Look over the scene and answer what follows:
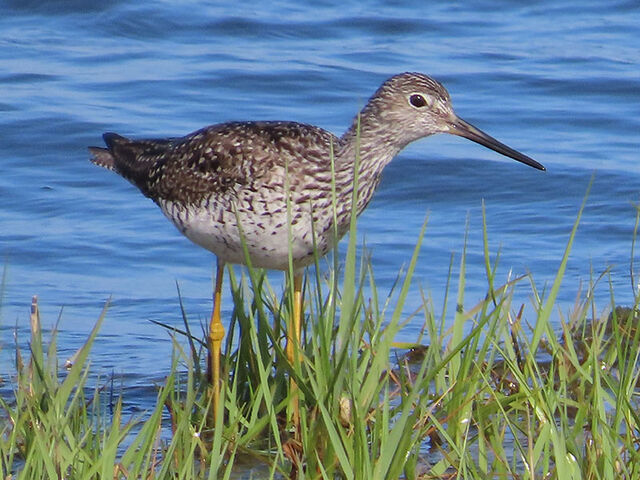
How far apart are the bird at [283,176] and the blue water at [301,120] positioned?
2.93 feet

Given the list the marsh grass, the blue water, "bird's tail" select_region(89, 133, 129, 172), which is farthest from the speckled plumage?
the blue water

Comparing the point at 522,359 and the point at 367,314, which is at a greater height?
the point at 367,314

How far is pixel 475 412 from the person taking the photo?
4406 mm

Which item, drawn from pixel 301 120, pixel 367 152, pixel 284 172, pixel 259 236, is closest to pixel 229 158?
pixel 284 172

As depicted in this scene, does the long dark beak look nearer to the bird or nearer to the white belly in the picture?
the bird

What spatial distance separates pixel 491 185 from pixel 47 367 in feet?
20.8

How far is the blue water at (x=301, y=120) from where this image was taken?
764 cm

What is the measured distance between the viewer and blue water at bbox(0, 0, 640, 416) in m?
7.64

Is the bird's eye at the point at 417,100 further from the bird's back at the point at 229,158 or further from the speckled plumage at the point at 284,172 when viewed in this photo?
the bird's back at the point at 229,158

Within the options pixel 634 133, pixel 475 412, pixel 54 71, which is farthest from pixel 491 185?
pixel 475 412

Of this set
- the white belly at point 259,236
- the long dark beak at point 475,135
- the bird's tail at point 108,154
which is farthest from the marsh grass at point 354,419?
the bird's tail at point 108,154

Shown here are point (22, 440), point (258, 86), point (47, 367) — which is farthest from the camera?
point (258, 86)

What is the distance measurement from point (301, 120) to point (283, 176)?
5701mm

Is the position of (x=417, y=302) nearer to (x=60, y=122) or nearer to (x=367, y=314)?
(x=367, y=314)
